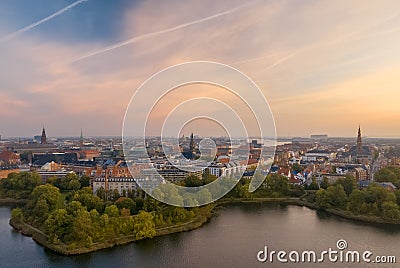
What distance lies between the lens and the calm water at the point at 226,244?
451 centimetres

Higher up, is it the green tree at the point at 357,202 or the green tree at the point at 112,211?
the green tree at the point at 112,211

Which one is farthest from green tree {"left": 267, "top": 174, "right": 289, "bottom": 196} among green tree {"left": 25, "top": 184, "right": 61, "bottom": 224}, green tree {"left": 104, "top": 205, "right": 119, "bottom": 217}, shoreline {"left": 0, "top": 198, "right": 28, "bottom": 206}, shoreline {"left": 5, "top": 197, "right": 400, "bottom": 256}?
shoreline {"left": 0, "top": 198, "right": 28, "bottom": 206}

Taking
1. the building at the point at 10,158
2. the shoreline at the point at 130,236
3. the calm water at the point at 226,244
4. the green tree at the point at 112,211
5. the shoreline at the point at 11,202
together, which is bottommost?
the calm water at the point at 226,244

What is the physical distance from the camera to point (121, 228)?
529 centimetres

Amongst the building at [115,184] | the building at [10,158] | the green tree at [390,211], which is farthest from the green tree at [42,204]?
the building at [10,158]

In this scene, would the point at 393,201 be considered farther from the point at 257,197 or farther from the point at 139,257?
the point at 139,257

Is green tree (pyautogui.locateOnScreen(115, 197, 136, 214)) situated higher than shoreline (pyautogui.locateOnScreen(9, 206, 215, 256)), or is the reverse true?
green tree (pyautogui.locateOnScreen(115, 197, 136, 214))

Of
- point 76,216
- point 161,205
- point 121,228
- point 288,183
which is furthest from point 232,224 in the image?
point 288,183

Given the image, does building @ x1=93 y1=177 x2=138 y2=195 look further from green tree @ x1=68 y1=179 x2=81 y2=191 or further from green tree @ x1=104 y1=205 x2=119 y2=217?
green tree @ x1=104 y1=205 x2=119 y2=217

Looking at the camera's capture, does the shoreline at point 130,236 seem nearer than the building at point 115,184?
Yes

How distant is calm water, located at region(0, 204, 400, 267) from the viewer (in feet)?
14.8

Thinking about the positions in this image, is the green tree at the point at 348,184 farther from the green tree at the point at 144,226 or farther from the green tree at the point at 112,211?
the green tree at the point at 112,211

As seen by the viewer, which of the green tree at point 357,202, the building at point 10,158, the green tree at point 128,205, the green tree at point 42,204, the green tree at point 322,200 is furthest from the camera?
the building at point 10,158

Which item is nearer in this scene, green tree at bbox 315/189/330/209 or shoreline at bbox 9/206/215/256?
shoreline at bbox 9/206/215/256
